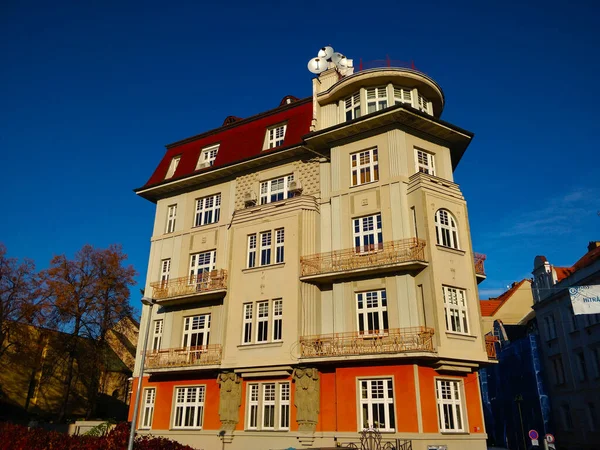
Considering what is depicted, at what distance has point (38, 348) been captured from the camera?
4191 centimetres

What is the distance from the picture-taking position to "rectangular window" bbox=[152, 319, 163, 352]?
1124 inches

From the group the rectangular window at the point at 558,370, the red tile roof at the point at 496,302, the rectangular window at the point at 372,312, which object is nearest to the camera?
the rectangular window at the point at 372,312

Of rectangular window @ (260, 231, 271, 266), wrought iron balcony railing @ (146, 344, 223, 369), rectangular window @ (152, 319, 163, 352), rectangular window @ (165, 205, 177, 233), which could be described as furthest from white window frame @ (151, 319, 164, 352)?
rectangular window @ (260, 231, 271, 266)

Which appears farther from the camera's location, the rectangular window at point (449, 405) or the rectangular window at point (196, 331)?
the rectangular window at point (196, 331)

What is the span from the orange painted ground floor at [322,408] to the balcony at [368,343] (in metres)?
0.78

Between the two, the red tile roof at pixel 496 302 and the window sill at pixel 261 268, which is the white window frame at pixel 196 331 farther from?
the red tile roof at pixel 496 302

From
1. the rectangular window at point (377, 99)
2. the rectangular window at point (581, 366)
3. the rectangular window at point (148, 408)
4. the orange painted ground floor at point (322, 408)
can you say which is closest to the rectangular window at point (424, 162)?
the rectangular window at point (377, 99)

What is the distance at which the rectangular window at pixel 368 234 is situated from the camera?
905 inches

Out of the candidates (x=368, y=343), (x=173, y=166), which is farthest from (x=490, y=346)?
(x=173, y=166)

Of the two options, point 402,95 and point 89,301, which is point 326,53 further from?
point 89,301

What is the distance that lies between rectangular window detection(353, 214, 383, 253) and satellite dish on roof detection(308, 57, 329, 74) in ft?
37.9

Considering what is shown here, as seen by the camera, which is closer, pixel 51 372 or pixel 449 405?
pixel 449 405

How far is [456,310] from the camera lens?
2147cm

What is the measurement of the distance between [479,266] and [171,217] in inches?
763
